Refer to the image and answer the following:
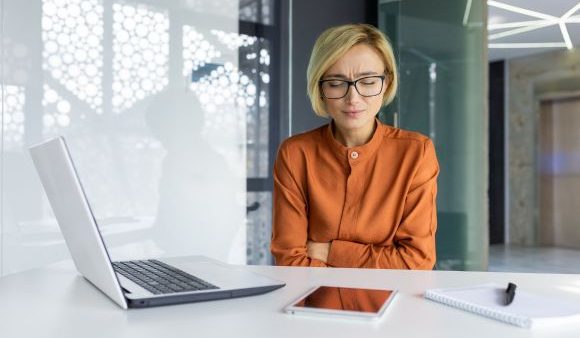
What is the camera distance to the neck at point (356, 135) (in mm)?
1766

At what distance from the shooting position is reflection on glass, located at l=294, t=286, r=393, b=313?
0.84 metres

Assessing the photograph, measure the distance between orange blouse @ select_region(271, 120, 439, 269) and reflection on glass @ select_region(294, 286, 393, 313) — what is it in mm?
600

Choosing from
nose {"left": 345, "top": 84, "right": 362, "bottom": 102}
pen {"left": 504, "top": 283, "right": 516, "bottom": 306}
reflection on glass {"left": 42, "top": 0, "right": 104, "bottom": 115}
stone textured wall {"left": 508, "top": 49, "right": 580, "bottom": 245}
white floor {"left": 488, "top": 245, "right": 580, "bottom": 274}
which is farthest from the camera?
stone textured wall {"left": 508, "top": 49, "right": 580, "bottom": 245}

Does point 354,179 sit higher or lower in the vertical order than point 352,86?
lower

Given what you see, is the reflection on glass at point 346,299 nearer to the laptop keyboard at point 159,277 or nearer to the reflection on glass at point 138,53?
the laptop keyboard at point 159,277

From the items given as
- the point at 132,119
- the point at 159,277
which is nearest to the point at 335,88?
the point at 159,277

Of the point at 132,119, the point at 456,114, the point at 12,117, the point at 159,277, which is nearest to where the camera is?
the point at 159,277

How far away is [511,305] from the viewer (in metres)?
0.86

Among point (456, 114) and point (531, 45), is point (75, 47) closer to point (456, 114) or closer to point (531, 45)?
point (456, 114)

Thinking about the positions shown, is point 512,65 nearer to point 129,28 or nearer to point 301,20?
point 301,20

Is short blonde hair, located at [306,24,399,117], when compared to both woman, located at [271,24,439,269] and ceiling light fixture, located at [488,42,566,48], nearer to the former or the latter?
woman, located at [271,24,439,269]

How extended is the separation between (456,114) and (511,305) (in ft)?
10.5

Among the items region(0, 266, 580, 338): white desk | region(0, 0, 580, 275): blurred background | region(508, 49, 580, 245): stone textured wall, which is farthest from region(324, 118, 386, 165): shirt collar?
region(508, 49, 580, 245): stone textured wall

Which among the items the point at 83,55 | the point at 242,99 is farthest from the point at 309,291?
the point at 242,99
